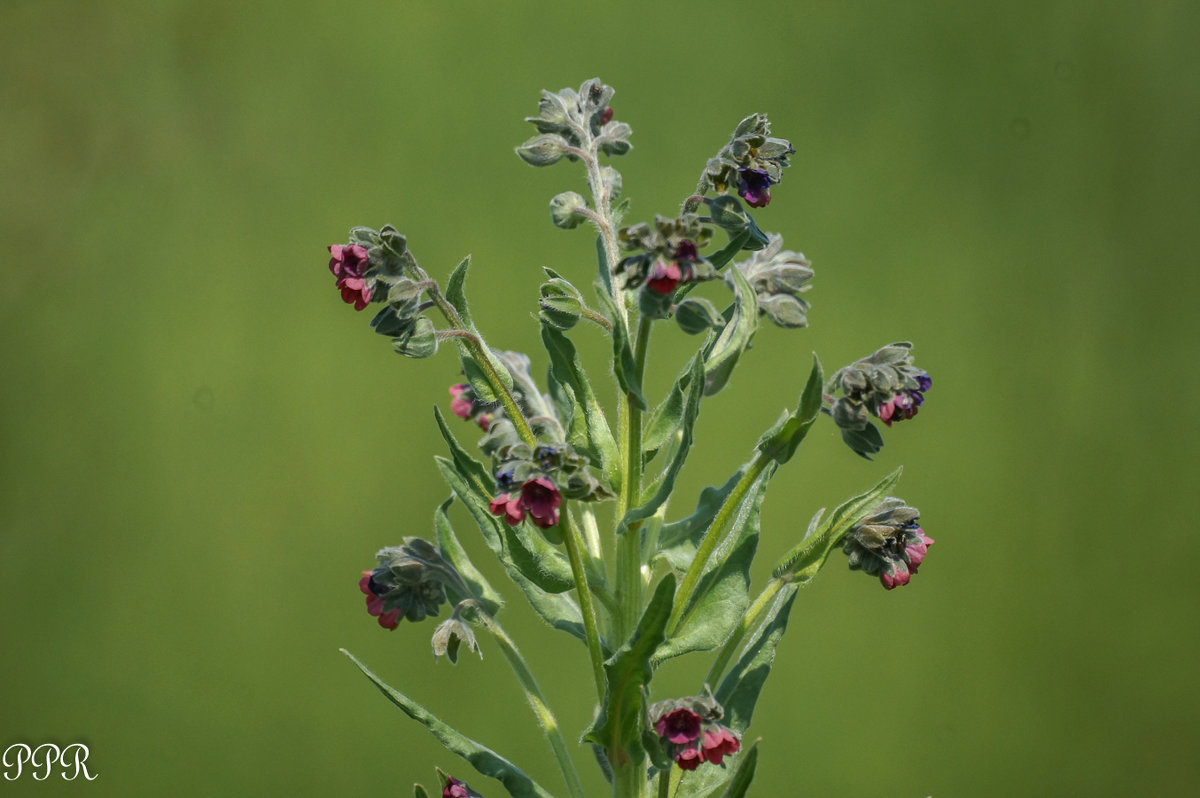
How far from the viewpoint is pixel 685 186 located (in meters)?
2.92

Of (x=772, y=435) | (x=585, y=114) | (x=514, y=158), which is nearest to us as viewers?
(x=772, y=435)

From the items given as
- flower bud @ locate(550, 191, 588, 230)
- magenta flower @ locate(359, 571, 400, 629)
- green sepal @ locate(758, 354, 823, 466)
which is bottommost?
magenta flower @ locate(359, 571, 400, 629)

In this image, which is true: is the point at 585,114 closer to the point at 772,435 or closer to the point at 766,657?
the point at 772,435

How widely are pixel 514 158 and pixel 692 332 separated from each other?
2.07 metres

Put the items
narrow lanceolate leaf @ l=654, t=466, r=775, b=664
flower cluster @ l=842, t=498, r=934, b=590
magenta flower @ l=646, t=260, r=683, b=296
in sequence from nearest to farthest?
magenta flower @ l=646, t=260, r=683, b=296 → narrow lanceolate leaf @ l=654, t=466, r=775, b=664 → flower cluster @ l=842, t=498, r=934, b=590

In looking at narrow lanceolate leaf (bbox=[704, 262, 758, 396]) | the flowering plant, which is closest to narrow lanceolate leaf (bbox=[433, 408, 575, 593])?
the flowering plant

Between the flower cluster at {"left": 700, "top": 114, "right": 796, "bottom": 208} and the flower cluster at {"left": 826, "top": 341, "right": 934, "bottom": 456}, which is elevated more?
the flower cluster at {"left": 700, "top": 114, "right": 796, "bottom": 208}

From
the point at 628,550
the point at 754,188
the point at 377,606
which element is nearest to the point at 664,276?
the point at 754,188

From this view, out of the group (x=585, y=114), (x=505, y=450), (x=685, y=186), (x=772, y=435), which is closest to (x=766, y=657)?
(x=772, y=435)

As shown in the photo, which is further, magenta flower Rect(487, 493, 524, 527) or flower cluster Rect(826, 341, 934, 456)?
flower cluster Rect(826, 341, 934, 456)

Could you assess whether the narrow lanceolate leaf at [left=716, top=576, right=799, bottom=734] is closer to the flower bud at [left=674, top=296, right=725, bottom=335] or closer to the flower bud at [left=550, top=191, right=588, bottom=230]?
the flower bud at [left=674, top=296, right=725, bottom=335]

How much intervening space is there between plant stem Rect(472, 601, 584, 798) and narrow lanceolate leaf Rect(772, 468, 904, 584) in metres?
0.29

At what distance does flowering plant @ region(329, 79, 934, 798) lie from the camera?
3.08ft

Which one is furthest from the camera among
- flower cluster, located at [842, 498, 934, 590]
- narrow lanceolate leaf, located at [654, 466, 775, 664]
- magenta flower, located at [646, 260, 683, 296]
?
flower cluster, located at [842, 498, 934, 590]
